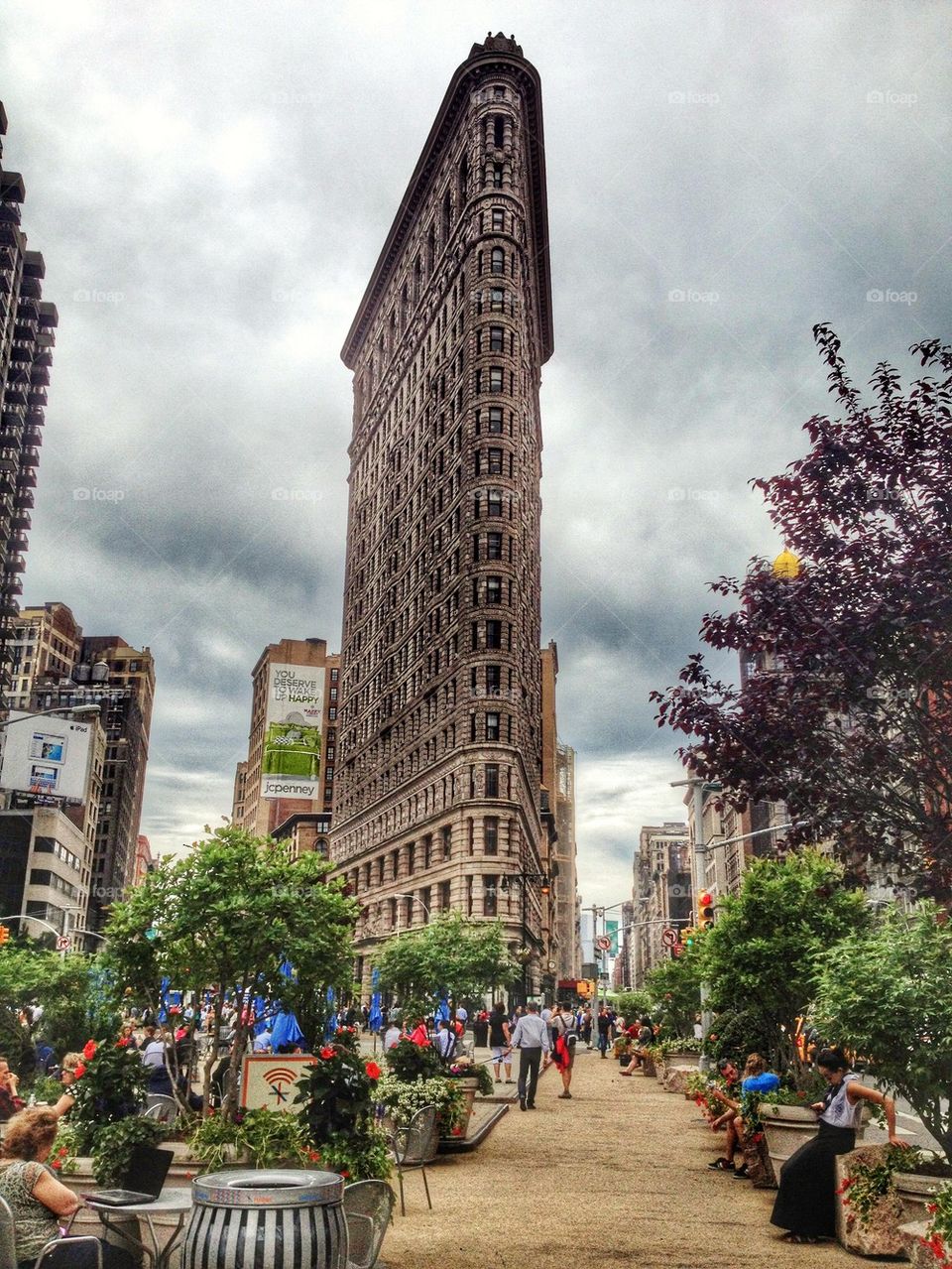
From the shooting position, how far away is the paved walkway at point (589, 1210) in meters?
10.2

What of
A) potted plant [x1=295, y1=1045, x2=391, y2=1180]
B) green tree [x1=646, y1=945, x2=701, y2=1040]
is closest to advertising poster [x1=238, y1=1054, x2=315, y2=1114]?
→ potted plant [x1=295, y1=1045, x2=391, y2=1180]

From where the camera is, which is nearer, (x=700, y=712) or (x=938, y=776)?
(x=938, y=776)

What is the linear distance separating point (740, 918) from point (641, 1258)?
9.19 meters

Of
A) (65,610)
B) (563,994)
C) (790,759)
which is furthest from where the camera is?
(65,610)

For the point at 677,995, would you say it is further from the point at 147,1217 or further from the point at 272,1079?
the point at 147,1217

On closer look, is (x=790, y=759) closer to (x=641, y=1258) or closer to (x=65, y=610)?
(x=641, y=1258)

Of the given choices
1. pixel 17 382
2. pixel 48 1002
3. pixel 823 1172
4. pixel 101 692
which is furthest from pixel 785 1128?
pixel 101 692

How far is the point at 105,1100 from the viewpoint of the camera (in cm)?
973

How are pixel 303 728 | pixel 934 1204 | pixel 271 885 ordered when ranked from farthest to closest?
pixel 303 728, pixel 271 885, pixel 934 1204

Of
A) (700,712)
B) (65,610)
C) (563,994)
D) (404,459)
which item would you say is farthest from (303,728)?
(65,610)

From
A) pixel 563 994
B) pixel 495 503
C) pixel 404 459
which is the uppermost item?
pixel 404 459

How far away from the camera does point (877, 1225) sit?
10.3m

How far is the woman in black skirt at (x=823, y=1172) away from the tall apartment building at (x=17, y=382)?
332 feet

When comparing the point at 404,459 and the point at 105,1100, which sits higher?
the point at 404,459
